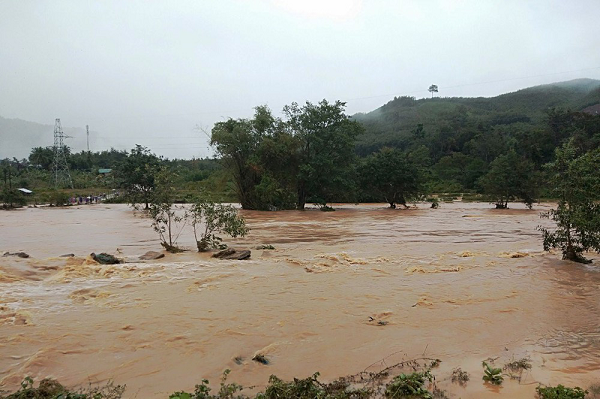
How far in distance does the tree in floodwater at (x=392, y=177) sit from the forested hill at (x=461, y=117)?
49.3 feet

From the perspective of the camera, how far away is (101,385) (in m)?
4.37

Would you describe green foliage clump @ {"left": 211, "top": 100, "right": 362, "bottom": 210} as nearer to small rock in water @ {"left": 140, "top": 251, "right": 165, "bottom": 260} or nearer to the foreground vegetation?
small rock in water @ {"left": 140, "top": 251, "right": 165, "bottom": 260}

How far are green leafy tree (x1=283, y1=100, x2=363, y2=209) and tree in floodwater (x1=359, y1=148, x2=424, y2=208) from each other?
5.22ft

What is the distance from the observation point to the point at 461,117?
90000 millimetres

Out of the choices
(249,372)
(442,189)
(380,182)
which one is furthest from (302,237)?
(442,189)

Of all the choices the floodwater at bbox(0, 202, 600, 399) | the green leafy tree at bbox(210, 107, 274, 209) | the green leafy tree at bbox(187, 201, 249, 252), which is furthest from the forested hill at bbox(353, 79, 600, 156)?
the floodwater at bbox(0, 202, 600, 399)

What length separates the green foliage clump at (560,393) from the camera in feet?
12.1

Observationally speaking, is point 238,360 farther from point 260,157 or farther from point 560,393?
point 260,157

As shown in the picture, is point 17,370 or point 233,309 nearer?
point 17,370

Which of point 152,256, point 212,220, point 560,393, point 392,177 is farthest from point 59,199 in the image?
point 560,393

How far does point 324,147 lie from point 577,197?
24688mm

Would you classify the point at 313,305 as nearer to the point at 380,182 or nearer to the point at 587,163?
the point at 587,163

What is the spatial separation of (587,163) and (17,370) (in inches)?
467

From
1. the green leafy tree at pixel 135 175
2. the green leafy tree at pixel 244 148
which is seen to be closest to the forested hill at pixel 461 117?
the green leafy tree at pixel 244 148
